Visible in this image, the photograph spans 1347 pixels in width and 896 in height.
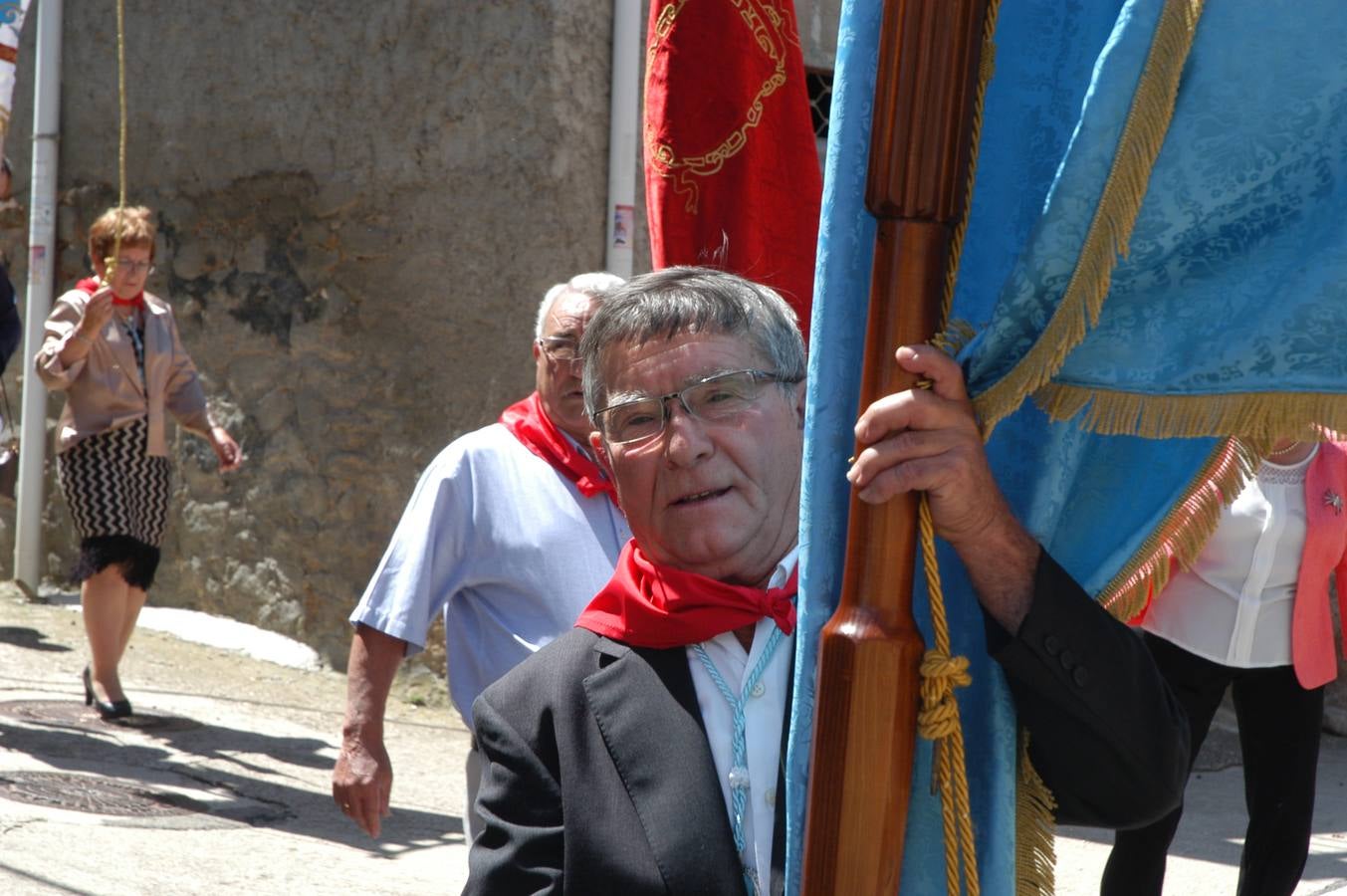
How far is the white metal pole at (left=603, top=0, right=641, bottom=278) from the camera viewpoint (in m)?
6.85

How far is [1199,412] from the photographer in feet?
4.65

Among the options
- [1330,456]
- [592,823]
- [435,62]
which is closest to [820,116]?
[435,62]

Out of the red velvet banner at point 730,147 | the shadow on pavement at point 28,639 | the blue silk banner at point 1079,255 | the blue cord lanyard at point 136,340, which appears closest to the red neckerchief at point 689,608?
the blue silk banner at point 1079,255

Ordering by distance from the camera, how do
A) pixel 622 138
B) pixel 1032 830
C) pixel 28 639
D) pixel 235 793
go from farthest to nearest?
pixel 28 639 < pixel 622 138 < pixel 235 793 < pixel 1032 830

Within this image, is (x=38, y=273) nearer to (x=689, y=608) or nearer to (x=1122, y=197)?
(x=689, y=608)

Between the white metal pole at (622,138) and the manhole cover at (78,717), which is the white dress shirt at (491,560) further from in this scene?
the white metal pole at (622,138)

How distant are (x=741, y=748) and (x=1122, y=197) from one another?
0.85m

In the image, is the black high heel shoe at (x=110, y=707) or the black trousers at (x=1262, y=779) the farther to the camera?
the black high heel shoe at (x=110, y=707)

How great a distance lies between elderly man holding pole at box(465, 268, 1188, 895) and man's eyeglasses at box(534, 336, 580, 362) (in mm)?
1477

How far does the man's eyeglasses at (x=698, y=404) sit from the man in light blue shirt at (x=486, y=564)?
1.40 metres

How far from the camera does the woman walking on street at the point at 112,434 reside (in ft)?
20.4

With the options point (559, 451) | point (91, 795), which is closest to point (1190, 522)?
point (559, 451)

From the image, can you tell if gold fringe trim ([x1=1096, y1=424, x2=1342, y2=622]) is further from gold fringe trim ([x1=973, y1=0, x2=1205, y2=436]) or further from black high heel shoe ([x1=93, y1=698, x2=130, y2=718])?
black high heel shoe ([x1=93, y1=698, x2=130, y2=718])

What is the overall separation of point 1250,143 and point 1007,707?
58 cm
